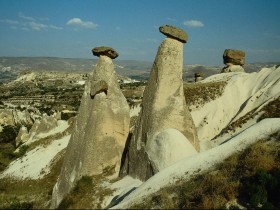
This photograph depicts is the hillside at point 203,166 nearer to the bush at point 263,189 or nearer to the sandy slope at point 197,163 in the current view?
the sandy slope at point 197,163

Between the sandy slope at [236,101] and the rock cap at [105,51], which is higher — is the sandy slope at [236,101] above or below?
below

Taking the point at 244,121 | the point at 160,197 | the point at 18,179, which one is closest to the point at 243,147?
the point at 160,197

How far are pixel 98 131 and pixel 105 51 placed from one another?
2.91 metres

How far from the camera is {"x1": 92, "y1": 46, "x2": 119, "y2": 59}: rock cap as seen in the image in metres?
14.0

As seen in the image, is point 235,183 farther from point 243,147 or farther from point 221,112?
point 221,112

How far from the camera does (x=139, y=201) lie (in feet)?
28.3

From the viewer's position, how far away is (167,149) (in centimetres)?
1125

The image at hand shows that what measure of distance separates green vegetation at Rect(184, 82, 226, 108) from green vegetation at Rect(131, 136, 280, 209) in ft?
42.6

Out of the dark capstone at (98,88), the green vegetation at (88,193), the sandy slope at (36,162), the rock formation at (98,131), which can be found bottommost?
the sandy slope at (36,162)

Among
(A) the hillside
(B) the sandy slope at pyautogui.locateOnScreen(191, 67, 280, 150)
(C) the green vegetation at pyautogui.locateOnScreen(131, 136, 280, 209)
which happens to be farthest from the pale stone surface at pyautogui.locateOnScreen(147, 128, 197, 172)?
(B) the sandy slope at pyautogui.locateOnScreen(191, 67, 280, 150)

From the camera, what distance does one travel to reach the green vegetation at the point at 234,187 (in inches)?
309

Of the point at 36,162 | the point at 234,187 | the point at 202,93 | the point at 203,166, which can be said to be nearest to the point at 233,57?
the point at 202,93

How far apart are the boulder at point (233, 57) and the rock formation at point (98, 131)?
2026 centimetres

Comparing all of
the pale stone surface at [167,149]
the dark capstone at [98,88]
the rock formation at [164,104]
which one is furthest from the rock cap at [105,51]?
the pale stone surface at [167,149]
